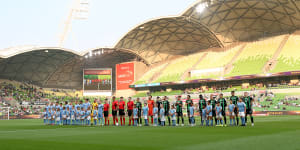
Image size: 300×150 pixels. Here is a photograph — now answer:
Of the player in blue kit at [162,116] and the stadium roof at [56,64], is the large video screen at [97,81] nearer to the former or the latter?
the stadium roof at [56,64]

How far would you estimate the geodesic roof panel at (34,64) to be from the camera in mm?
57781

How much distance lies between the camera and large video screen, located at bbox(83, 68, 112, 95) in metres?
66.2

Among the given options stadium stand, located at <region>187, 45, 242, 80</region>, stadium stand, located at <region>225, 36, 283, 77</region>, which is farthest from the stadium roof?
stadium stand, located at <region>225, 36, 283, 77</region>

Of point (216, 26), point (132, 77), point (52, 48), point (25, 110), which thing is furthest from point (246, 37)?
point (25, 110)

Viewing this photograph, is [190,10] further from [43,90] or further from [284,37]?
[43,90]

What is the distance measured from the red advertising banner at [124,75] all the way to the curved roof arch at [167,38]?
414 cm

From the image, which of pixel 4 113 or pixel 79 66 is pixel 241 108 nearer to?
pixel 4 113

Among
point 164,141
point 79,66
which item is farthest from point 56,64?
point 164,141

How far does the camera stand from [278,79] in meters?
49.7

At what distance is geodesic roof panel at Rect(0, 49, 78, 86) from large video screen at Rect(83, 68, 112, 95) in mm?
6497

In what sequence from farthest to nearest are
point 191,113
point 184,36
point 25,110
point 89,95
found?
point 89,95 < point 184,36 < point 25,110 < point 191,113

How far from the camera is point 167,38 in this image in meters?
61.8

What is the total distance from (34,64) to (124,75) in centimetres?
1874

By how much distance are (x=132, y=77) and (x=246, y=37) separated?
2498 centimetres
